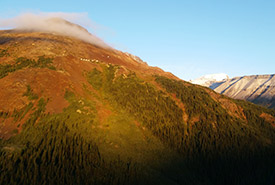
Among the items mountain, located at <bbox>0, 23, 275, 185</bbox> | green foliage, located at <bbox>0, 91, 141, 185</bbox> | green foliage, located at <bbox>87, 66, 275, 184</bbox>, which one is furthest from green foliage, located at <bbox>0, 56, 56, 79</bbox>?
green foliage, located at <bbox>0, 91, 141, 185</bbox>

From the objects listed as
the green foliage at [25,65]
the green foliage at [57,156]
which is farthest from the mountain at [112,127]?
the green foliage at [25,65]

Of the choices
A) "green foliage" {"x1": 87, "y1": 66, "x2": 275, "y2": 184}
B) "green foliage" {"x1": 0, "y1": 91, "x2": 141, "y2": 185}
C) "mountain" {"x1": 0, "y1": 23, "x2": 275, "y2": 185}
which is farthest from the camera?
"green foliage" {"x1": 87, "y1": 66, "x2": 275, "y2": 184}

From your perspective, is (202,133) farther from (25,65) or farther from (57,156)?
(25,65)

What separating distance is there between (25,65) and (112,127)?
40501 millimetres

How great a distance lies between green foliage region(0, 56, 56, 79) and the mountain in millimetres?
325

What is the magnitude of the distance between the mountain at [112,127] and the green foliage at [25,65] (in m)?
0.33

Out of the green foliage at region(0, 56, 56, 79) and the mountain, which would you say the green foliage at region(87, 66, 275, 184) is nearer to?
the mountain

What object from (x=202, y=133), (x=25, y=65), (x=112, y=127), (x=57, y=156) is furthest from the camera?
(x=25, y=65)

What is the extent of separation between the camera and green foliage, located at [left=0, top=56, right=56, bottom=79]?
6450 cm

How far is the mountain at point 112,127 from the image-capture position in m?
43.3

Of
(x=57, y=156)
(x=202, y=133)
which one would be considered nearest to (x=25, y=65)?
(x=57, y=156)

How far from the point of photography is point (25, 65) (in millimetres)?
69500

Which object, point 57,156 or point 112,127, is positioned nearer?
point 57,156

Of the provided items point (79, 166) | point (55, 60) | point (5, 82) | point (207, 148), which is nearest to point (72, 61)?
point (55, 60)
